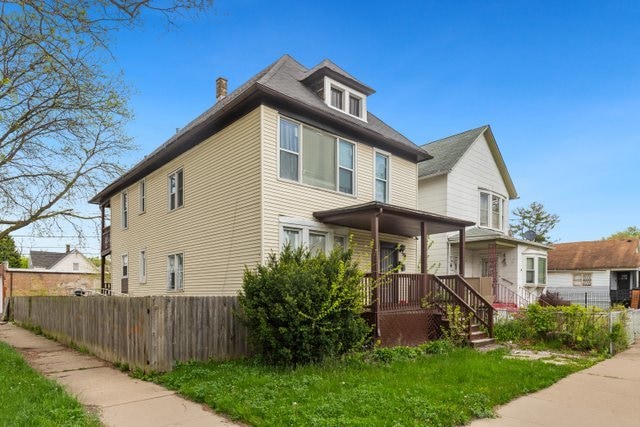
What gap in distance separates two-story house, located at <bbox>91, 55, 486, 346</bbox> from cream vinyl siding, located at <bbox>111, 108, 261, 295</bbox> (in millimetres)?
34

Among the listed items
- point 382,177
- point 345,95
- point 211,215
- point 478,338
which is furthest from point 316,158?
point 478,338

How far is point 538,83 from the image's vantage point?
1697cm

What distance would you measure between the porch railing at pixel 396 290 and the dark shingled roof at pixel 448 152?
8.37 meters

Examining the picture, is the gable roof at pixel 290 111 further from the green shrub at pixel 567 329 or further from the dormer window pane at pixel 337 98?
the green shrub at pixel 567 329

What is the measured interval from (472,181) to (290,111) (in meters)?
11.5

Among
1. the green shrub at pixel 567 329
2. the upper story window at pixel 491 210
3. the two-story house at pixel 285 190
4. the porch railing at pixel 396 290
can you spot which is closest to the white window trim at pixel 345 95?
the two-story house at pixel 285 190

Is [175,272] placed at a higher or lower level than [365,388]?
higher

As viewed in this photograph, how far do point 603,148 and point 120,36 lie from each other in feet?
71.9

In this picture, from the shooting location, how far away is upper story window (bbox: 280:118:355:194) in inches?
447

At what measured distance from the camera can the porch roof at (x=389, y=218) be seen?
1025cm

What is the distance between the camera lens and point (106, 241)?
21.0 meters

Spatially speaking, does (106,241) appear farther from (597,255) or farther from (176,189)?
(597,255)

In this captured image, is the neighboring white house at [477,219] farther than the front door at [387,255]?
Yes

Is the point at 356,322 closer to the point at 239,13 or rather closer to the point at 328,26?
the point at 239,13
